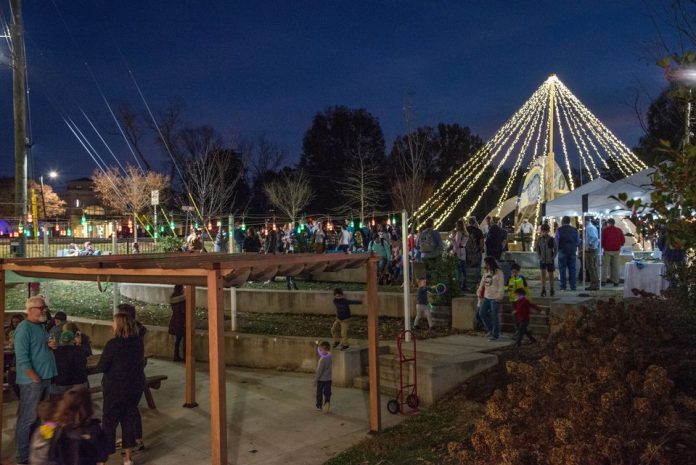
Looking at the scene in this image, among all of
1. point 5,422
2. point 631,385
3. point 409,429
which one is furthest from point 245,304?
point 631,385

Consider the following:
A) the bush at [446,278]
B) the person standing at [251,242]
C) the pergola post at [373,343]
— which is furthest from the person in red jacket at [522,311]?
the person standing at [251,242]

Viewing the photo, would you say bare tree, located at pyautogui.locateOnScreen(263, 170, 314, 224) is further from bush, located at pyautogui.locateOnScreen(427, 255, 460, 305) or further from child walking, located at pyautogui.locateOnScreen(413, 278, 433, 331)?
child walking, located at pyautogui.locateOnScreen(413, 278, 433, 331)

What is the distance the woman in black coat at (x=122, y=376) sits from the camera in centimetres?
609

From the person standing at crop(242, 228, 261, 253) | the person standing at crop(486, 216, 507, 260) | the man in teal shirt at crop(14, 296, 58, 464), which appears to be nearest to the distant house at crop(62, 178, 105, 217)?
the person standing at crop(242, 228, 261, 253)

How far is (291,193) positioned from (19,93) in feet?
76.8

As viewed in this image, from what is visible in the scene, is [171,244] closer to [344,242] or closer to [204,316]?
[204,316]

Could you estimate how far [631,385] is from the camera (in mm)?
4871

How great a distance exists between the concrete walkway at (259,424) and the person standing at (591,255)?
23.4 ft

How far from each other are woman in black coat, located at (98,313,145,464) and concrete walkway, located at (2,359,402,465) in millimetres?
613

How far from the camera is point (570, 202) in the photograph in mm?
16219

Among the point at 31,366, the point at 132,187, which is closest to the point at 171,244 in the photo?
the point at 31,366

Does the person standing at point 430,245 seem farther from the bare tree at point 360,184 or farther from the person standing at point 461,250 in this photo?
the bare tree at point 360,184

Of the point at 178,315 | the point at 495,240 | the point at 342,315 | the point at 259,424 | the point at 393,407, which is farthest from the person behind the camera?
the point at 495,240

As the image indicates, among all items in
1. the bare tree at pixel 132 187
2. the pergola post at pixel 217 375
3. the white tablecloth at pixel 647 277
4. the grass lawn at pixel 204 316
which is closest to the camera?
the pergola post at pixel 217 375
